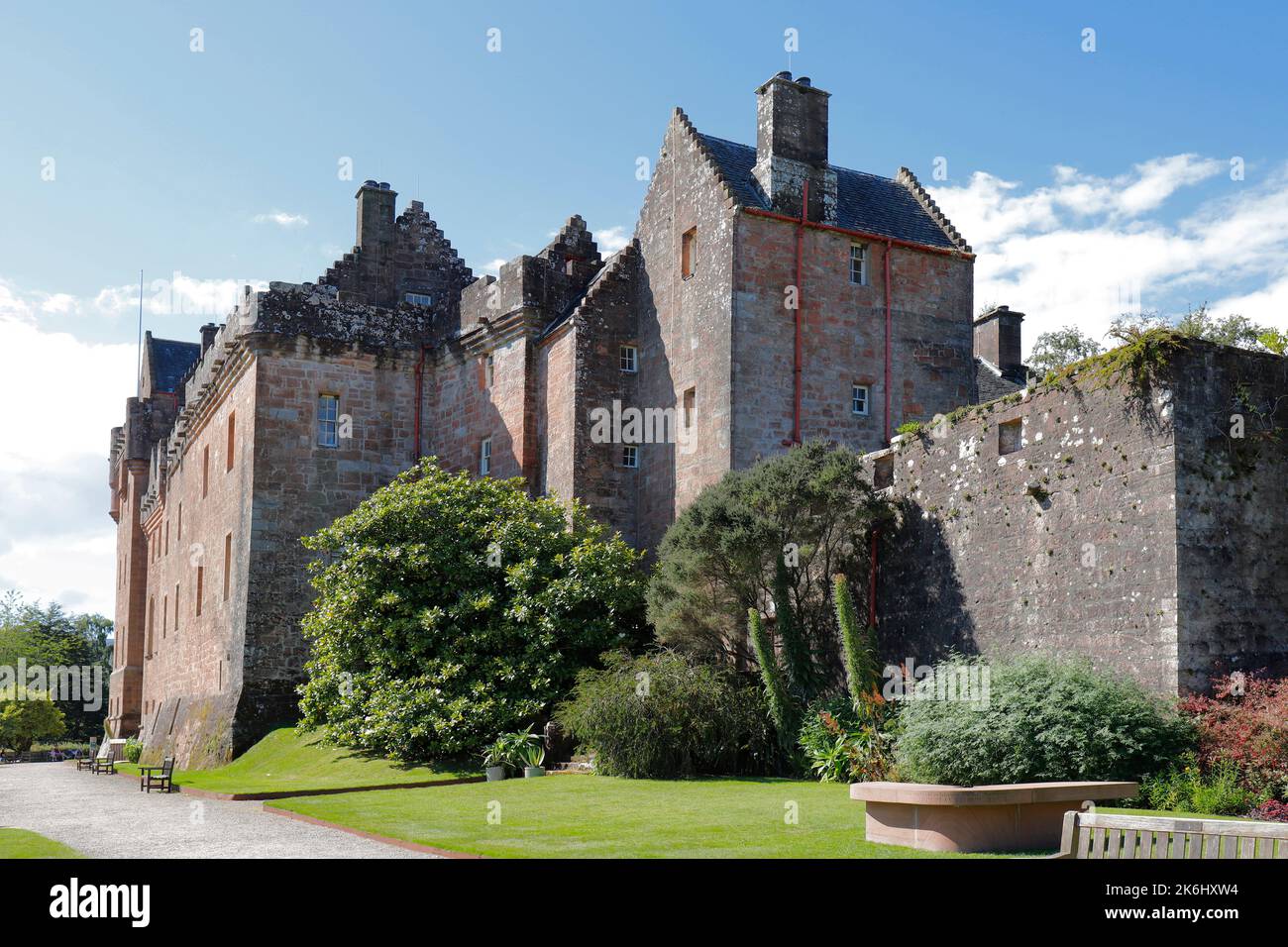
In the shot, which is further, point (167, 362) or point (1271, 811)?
point (167, 362)

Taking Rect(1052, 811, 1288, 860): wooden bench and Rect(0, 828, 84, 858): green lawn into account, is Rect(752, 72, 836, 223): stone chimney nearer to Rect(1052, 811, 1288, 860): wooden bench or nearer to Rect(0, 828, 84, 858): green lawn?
Rect(0, 828, 84, 858): green lawn

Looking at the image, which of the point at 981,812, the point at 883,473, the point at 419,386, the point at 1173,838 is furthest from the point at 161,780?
the point at 1173,838

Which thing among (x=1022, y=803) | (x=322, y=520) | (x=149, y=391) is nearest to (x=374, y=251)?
(x=322, y=520)

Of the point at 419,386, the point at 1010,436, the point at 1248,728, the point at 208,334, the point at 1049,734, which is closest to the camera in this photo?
the point at 1248,728

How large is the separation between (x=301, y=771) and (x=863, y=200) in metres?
17.9

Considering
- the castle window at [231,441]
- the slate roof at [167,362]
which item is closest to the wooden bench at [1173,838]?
the castle window at [231,441]

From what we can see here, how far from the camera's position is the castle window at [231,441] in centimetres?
3272

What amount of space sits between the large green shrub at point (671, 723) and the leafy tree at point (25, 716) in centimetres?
5560

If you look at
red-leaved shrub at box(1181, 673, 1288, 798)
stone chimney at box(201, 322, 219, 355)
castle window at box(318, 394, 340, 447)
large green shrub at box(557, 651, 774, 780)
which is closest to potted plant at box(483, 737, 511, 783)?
large green shrub at box(557, 651, 774, 780)

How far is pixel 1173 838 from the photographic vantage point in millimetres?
8391

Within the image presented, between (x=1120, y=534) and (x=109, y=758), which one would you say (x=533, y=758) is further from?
(x=109, y=758)

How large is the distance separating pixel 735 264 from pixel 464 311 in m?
9.82
